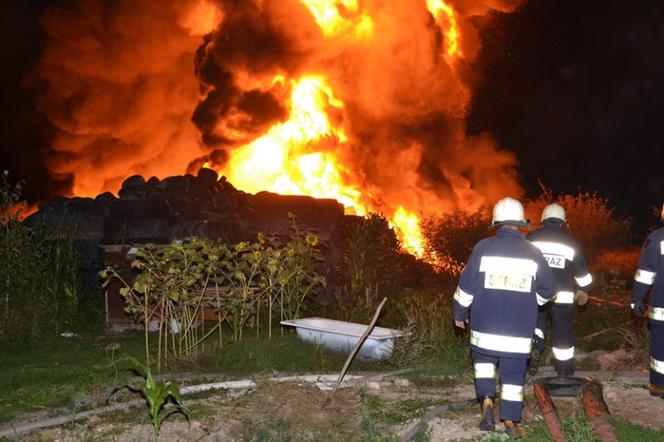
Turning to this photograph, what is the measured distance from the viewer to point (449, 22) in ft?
81.8

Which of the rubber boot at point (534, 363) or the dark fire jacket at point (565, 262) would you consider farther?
A: the rubber boot at point (534, 363)

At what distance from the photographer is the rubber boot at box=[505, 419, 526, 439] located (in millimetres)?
5847

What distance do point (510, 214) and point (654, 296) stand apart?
2.38 metres

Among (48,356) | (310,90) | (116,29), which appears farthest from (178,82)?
(48,356)

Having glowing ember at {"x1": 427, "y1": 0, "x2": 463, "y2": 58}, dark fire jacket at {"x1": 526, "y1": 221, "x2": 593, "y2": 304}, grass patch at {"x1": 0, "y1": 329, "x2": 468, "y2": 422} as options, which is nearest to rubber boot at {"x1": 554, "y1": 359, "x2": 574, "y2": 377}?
dark fire jacket at {"x1": 526, "y1": 221, "x2": 593, "y2": 304}

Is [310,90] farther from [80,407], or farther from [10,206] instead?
[80,407]

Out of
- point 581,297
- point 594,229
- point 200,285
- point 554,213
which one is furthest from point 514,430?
point 594,229

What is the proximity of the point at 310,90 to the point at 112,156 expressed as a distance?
7.87 metres

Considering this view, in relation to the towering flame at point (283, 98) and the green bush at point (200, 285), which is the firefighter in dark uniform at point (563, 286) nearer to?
the green bush at point (200, 285)

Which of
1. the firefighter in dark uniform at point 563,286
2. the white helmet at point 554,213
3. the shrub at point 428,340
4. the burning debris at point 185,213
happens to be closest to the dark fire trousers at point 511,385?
the firefighter in dark uniform at point 563,286

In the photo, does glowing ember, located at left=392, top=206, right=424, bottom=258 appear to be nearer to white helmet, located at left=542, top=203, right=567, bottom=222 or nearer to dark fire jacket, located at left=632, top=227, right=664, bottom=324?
white helmet, located at left=542, top=203, right=567, bottom=222

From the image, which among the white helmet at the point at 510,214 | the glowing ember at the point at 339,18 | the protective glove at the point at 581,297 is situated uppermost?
the glowing ember at the point at 339,18

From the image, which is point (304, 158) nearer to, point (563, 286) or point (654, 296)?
point (563, 286)

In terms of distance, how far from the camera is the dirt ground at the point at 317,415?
6059 mm
